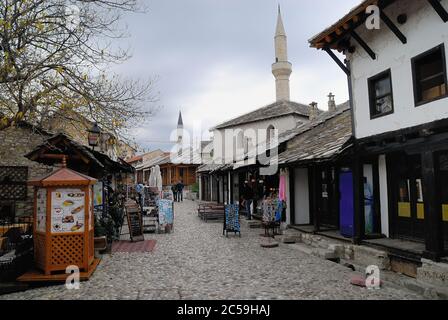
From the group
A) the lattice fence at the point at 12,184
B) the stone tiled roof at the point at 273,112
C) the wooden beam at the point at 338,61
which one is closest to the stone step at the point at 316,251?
the wooden beam at the point at 338,61

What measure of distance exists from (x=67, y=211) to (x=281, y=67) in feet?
104

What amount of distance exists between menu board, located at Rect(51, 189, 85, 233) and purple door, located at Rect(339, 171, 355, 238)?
7115 millimetres

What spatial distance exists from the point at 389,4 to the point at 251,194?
34.3ft

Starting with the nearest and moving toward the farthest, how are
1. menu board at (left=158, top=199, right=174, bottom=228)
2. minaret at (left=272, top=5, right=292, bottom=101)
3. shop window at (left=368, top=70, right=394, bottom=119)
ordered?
shop window at (left=368, top=70, right=394, bottom=119), menu board at (left=158, top=199, right=174, bottom=228), minaret at (left=272, top=5, right=292, bottom=101)

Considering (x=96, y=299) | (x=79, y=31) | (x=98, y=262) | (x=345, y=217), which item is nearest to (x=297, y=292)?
(x=96, y=299)

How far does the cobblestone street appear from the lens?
20.4 feet

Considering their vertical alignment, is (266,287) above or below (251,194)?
below

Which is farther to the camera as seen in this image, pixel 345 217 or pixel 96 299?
pixel 345 217

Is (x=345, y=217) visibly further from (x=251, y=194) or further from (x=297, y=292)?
(x=251, y=194)

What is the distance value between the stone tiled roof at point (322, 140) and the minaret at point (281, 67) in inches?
807

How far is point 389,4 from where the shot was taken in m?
7.56

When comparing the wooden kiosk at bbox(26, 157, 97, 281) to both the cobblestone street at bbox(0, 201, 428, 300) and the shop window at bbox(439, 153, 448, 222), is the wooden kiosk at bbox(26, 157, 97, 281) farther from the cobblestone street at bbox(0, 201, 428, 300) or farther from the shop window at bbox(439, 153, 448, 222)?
the shop window at bbox(439, 153, 448, 222)

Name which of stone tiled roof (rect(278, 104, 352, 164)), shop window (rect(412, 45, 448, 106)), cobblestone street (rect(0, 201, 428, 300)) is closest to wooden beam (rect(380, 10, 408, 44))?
shop window (rect(412, 45, 448, 106))

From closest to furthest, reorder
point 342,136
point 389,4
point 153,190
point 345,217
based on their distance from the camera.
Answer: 1. point 389,4
2. point 345,217
3. point 342,136
4. point 153,190
